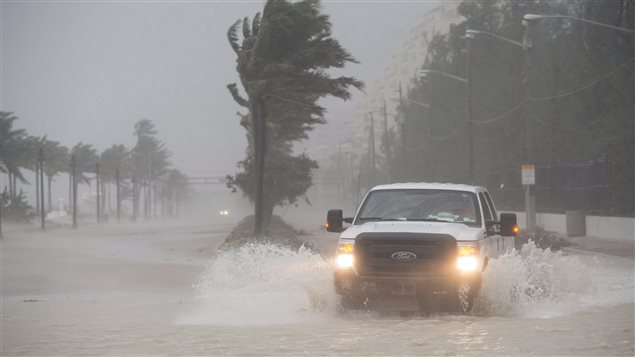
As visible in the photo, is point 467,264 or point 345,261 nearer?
point 467,264

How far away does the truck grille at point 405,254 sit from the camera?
1318cm

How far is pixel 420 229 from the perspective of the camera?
1343cm

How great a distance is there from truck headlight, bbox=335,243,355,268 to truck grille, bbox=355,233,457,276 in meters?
0.11

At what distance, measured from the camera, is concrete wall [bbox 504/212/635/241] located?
39.0 m

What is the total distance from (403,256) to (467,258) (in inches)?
31.4

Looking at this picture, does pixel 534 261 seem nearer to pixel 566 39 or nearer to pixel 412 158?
pixel 566 39

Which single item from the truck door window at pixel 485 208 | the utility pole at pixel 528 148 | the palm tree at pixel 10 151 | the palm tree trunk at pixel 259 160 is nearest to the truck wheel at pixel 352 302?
the truck door window at pixel 485 208

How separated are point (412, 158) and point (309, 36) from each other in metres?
58.4

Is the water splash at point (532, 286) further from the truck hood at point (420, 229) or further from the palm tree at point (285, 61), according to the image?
the palm tree at point (285, 61)

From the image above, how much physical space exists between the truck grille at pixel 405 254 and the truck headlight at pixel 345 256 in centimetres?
11

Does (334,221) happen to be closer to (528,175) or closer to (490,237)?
(490,237)

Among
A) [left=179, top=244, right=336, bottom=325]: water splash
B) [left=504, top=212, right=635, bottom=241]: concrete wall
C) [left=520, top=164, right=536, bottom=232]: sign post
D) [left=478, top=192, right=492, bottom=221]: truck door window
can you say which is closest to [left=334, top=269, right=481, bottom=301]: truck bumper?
[left=179, top=244, right=336, bottom=325]: water splash

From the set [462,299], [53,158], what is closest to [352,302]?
[462,299]

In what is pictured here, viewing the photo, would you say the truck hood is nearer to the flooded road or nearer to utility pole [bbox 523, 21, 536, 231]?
the flooded road
